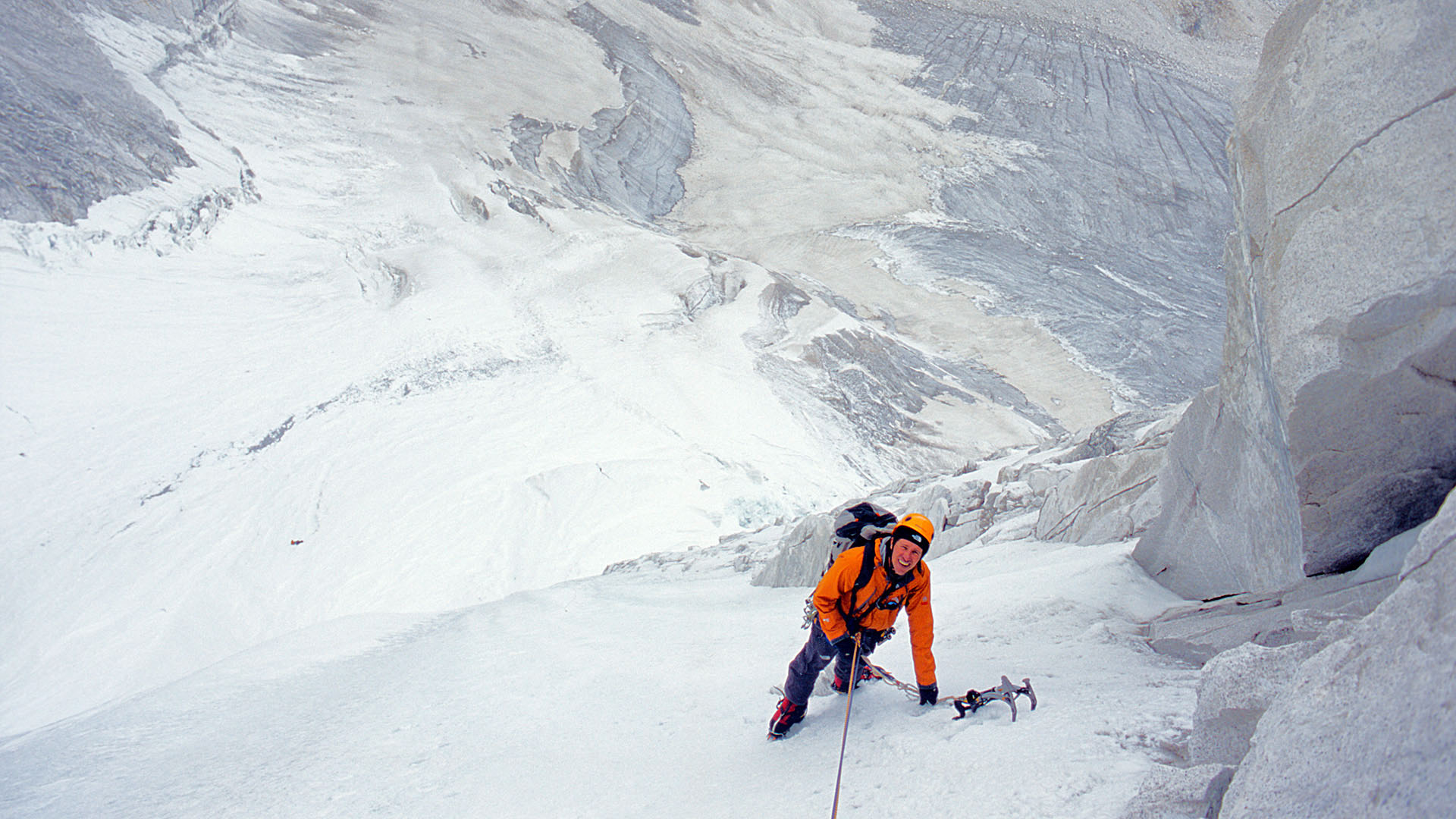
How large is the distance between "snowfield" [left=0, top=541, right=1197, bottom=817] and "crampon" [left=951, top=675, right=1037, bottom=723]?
48 mm

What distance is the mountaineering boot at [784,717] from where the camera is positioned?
3.72 m

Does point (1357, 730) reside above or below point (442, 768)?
above

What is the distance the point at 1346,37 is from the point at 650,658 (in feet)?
15.8

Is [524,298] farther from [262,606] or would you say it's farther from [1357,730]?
[1357,730]

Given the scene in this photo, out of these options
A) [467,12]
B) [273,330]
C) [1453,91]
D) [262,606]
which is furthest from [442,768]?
[467,12]

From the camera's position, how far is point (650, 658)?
5.51 meters

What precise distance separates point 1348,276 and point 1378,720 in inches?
73.0

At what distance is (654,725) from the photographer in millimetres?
4301

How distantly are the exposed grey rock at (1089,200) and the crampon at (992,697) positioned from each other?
18565mm

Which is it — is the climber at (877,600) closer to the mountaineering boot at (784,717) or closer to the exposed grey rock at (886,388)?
the mountaineering boot at (784,717)

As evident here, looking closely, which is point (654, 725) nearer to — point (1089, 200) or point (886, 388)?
point (886, 388)

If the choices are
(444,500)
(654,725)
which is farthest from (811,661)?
(444,500)

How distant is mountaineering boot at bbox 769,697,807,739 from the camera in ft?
12.2

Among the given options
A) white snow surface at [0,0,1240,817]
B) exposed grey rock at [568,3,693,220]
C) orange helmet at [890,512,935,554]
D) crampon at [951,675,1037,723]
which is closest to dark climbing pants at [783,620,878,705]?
white snow surface at [0,0,1240,817]
